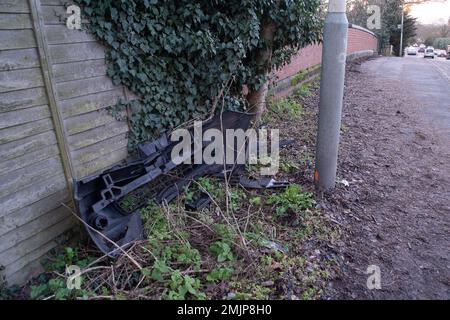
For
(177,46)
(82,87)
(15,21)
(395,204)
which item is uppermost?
(15,21)

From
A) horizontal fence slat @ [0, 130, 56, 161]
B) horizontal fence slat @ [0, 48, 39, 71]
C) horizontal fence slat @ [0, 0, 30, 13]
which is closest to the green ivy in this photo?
horizontal fence slat @ [0, 0, 30, 13]

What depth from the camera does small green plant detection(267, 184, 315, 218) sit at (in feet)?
12.1

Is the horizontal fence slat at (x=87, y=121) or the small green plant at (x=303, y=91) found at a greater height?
the horizontal fence slat at (x=87, y=121)

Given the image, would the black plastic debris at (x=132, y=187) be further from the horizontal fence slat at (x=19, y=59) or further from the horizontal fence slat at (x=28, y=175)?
the horizontal fence slat at (x=19, y=59)

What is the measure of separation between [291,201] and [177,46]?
2.15m

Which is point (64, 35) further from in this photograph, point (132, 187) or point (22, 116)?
point (132, 187)

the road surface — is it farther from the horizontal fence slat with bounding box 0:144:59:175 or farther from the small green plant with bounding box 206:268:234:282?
the horizontal fence slat with bounding box 0:144:59:175

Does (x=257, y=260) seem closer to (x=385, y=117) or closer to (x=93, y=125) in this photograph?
(x=93, y=125)

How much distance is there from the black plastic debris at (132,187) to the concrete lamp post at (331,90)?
0.52 meters

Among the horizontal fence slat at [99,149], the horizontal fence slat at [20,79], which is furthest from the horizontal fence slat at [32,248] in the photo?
the horizontal fence slat at [20,79]

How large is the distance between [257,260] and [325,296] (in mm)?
591

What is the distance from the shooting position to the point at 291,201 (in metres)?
3.82

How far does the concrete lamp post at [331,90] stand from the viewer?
144 inches

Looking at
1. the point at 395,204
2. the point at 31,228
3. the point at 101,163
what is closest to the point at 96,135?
the point at 101,163
